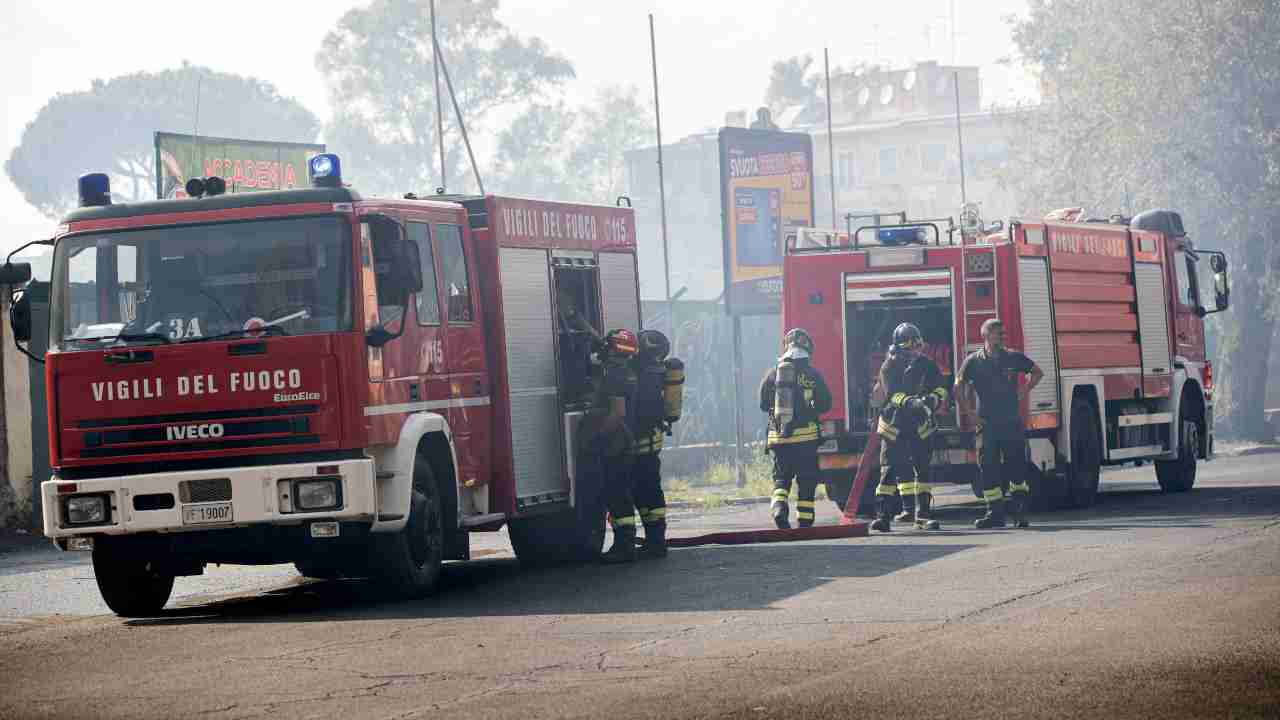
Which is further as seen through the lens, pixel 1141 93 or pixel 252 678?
pixel 1141 93

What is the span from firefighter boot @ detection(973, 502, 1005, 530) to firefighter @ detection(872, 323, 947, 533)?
0.44 m

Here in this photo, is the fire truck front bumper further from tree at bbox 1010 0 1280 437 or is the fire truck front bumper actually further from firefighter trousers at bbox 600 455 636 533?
tree at bbox 1010 0 1280 437

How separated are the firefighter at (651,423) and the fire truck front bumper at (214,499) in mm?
3472

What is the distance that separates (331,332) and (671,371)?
157 inches

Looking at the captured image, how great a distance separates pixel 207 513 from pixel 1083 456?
10.3 meters

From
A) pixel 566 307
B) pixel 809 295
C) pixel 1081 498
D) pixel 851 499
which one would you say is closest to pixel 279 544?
pixel 566 307

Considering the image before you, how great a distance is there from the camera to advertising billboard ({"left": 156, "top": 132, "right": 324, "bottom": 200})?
27.5 m

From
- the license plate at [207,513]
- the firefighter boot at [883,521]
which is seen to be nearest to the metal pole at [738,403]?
the firefighter boot at [883,521]

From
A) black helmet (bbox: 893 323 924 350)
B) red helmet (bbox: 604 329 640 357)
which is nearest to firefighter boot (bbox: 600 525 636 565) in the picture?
red helmet (bbox: 604 329 640 357)

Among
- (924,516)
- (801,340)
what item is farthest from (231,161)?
(924,516)

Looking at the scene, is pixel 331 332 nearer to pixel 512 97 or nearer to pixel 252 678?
pixel 252 678

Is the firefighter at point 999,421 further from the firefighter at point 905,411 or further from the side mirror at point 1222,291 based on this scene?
the side mirror at point 1222,291

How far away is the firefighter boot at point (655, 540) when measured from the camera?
15.2 m

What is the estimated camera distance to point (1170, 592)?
11.4 metres
